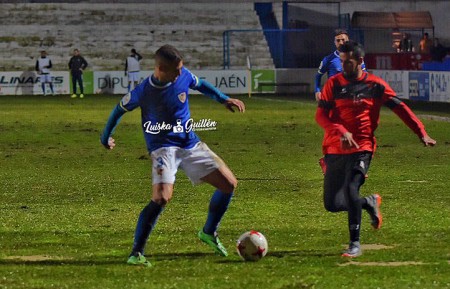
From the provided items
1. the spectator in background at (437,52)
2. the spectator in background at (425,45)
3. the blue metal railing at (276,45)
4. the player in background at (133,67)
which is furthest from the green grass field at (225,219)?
the blue metal railing at (276,45)

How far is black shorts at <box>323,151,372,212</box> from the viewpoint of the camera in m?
11.0

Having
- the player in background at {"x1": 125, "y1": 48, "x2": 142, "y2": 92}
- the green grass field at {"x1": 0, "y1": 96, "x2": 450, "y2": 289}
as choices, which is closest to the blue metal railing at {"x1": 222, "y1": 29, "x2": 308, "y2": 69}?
the player in background at {"x1": 125, "y1": 48, "x2": 142, "y2": 92}

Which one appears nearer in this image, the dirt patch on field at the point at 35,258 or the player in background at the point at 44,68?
the dirt patch on field at the point at 35,258

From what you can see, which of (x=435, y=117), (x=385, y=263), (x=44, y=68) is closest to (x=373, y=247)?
(x=385, y=263)

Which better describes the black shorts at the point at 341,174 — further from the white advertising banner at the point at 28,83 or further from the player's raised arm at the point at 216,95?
the white advertising banner at the point at 28,83

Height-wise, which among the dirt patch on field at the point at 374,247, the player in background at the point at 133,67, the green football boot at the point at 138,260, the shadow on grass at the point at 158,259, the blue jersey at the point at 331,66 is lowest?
the player in background at the point at 133,67

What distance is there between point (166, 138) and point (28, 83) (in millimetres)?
44339

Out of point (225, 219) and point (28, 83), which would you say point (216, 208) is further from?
point (28, 83)

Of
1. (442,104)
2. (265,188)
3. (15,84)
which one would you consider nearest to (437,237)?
(265,188)

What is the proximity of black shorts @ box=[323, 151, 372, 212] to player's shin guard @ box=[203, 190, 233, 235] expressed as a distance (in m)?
0.98

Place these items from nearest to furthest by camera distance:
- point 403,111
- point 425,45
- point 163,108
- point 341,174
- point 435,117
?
1. point 163,108
2. point 341,174
3. point 403,111
4. point 435,117
5. point 425,45

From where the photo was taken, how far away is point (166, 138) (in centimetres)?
1052

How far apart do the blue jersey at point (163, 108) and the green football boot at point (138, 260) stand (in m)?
0.95

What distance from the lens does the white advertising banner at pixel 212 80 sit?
5409cm
